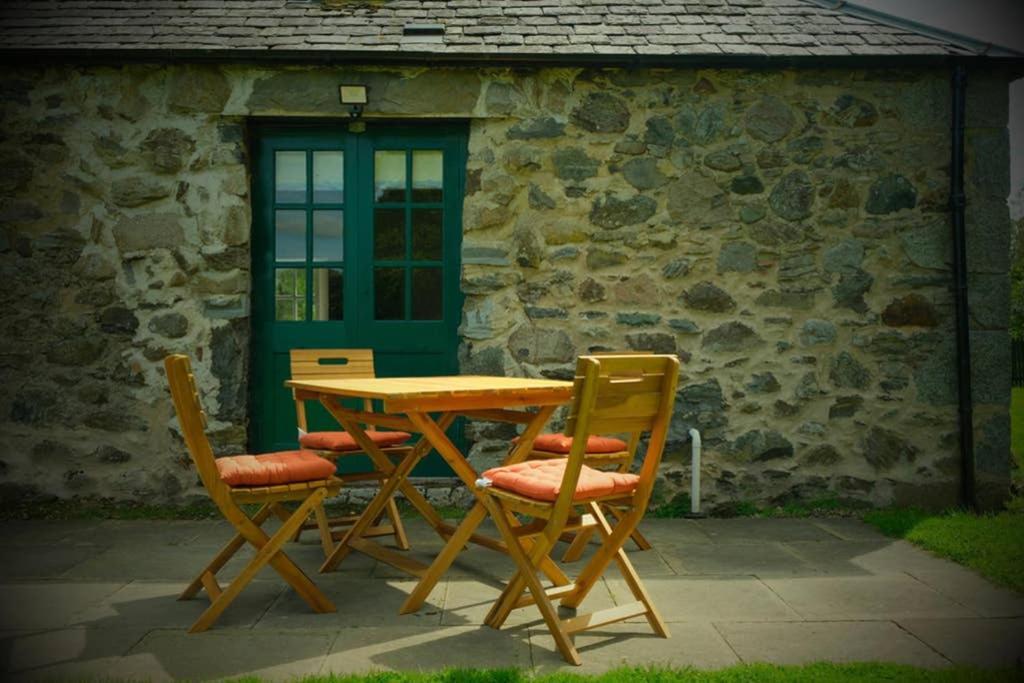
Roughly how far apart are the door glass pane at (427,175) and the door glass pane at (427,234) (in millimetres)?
99

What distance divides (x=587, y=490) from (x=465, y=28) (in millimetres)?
3583

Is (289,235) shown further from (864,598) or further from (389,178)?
(864,598)

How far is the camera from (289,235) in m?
5.41

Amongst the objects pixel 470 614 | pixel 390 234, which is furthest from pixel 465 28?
pixel 470 614

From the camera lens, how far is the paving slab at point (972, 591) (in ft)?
10.8

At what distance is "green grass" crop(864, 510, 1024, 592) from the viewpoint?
12.5 feet

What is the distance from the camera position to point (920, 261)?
204 inches

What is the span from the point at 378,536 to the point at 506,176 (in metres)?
2.38

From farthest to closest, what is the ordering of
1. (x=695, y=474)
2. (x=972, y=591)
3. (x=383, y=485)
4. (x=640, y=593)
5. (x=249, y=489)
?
(x=695, y=474) → (x=383, y=485) → (x=972, y=591) → (x=249, y=489) → (x=640, y=593)

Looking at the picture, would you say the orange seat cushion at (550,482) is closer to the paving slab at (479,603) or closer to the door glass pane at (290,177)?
the paving slab at (479,603)

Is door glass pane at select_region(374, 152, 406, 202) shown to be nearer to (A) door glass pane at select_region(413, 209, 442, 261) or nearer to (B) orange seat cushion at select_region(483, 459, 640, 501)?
(A) door glass pane at select_region(413, 209, 442, 261)

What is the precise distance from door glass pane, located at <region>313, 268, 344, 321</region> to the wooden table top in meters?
1.52

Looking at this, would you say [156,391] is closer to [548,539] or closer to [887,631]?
[548,539]

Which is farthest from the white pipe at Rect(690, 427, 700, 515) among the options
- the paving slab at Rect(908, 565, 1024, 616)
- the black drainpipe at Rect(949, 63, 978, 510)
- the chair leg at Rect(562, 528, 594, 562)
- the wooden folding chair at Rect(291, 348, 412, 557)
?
the wooden folding chair at Rect(291, 348, 412, 557)
